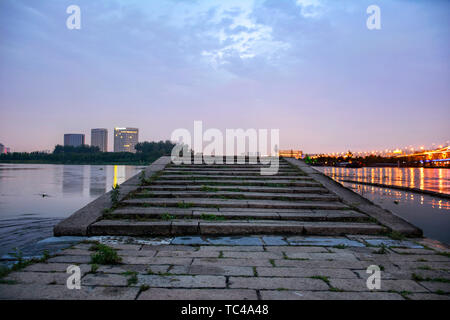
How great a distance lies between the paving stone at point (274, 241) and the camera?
186 inches

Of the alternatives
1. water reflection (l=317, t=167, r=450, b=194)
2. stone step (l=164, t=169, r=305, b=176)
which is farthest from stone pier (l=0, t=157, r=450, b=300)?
water reflection (l=317, t=167, r=450, b=194)

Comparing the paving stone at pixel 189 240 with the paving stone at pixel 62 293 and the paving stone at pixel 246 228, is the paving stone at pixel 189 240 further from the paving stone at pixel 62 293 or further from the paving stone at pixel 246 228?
the paving stone at pixel 62 293

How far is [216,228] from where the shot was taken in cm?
540

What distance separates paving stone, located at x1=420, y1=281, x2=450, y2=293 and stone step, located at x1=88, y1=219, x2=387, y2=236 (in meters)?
2.31

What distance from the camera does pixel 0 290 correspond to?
2828 mm

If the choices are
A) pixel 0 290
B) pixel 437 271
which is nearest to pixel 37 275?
pixel 0 290

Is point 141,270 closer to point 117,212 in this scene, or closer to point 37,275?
point 37,275

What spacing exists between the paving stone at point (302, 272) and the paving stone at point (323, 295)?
44 cm

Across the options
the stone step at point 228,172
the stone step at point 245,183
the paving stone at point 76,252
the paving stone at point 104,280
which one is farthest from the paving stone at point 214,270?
the stone step at point 228,172

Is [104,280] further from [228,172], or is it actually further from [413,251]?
[228,172]

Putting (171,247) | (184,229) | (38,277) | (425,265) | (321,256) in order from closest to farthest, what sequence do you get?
1. (38,277)
2. (425,265)
3. (321,256)
4. (171,247)
5. (184,229)

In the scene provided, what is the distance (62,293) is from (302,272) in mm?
2647

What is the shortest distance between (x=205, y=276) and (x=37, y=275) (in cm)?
194

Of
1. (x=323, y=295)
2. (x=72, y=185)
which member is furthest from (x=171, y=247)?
(x=72, y=185)
